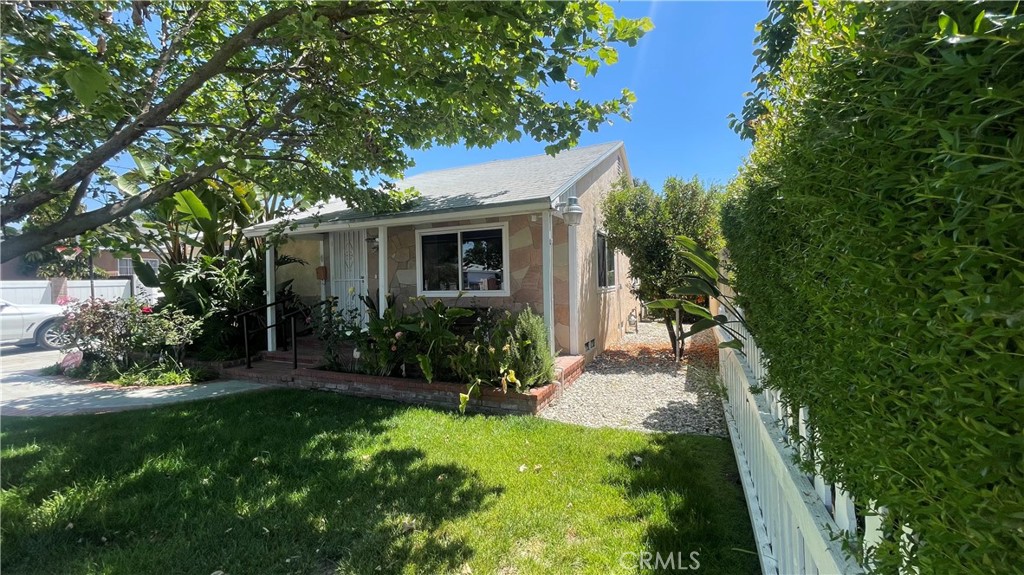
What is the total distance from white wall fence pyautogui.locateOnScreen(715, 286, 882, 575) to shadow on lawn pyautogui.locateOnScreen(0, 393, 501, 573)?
73.2 inches

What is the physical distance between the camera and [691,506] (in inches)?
123

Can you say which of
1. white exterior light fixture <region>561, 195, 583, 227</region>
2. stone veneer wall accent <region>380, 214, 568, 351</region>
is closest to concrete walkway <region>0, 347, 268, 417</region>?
stone veneer wall accent <region>380, 214, 568, 351</region>

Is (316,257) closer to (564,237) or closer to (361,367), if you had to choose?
(361,367)

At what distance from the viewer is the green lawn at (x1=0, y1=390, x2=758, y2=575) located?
8.73 ft

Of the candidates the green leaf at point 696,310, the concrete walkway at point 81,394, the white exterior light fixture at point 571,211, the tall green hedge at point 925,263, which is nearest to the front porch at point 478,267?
the white exterior light fixture at point 571,211

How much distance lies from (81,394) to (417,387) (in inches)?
231

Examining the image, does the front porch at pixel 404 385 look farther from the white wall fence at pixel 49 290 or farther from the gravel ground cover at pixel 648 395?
the white wall fence at pixel 49 290

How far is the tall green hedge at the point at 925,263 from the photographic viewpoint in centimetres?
68

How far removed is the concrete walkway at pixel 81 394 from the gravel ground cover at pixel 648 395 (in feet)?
17.7

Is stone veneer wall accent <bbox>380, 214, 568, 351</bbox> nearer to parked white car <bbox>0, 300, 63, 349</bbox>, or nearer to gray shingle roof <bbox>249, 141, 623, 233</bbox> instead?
gray shingle roof <bbox>249, 141, 623, 233</bbox>

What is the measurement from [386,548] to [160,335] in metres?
7.69

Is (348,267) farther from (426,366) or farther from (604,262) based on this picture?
(604,262)

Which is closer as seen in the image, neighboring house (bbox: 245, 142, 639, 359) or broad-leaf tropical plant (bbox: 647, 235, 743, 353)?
broad-leaf tropical plant (bbox: 647, 235, 743, 353)

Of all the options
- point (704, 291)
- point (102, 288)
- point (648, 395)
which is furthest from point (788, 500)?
point (102, 288)
